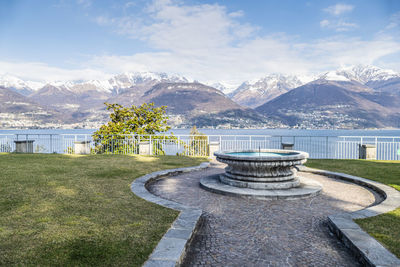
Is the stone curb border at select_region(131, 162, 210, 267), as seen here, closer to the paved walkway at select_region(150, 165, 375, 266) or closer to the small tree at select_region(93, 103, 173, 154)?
the paved walkway at select_region(150, 165, 375, 266)

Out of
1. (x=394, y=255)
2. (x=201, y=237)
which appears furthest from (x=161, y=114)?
(x=394, y=255)

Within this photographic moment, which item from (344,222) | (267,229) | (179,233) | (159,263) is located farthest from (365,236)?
(159,263)

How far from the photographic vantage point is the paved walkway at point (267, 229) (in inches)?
119

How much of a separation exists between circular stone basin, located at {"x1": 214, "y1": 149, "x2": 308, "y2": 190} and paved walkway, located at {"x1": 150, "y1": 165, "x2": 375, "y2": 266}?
29.1 inches

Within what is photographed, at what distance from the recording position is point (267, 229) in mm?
3926

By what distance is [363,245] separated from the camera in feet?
9.85

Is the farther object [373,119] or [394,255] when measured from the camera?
[373,119]

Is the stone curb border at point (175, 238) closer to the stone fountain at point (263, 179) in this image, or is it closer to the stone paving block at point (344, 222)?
the stone fountain at point (263, 179)

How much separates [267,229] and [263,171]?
250 centimetres

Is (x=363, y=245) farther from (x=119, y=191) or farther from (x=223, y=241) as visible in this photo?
(x=119, y=191)

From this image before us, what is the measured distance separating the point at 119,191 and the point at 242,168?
3190 millimetres

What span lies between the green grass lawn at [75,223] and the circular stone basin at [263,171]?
2599mm

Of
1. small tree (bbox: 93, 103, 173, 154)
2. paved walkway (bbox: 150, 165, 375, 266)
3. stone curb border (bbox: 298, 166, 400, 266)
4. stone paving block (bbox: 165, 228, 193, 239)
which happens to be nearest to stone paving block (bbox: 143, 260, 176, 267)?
paved walkway (bbox: 150, 165, 375, 266)

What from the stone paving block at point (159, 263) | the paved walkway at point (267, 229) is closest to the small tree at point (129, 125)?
the paved walkway at point (267, 229)
